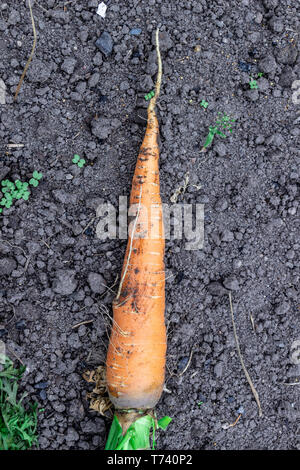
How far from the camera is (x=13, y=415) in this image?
2168mm

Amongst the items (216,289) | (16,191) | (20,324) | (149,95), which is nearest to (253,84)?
(149,95)

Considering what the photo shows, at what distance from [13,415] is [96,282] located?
773 mm

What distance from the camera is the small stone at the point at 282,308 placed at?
93.8 inches

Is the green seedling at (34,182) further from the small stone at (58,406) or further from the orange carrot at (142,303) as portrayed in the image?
the small stone at (58,406)

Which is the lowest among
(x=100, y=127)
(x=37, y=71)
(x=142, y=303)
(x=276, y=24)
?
(x=142, y=303)

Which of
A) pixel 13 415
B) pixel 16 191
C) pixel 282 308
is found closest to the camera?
pixel 13 415

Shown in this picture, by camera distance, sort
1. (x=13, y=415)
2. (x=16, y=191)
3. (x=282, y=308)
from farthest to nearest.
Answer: (x=282, y=308), (x=16, y=191), (x=13, y=415)

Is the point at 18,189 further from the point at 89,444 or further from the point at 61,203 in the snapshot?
the point at 89,444

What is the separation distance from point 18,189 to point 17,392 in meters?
1.06

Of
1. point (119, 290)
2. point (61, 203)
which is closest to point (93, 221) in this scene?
point (61, 203)
